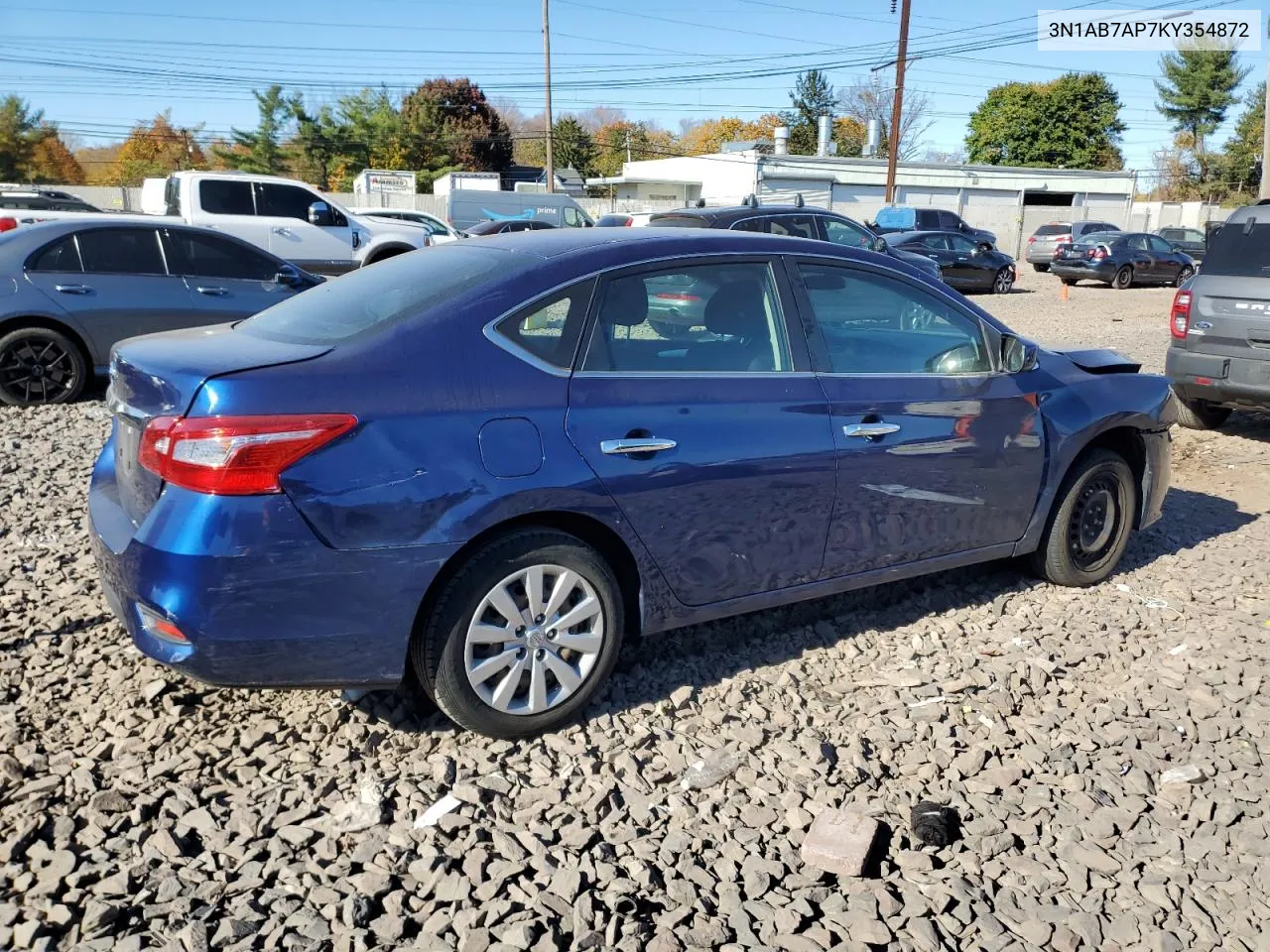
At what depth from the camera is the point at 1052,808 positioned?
3.21 m

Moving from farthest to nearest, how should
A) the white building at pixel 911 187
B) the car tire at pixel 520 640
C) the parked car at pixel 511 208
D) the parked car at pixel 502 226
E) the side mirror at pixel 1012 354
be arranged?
1. the white building at pixel 911 187
2. the parked car at pixel 511 208
3. the parked car at pixel 502 226
4. the side mirror at pixel 1012 354
5. the car tire at pixel 520 640

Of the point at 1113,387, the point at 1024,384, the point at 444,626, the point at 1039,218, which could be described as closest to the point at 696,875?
the point at 444,626

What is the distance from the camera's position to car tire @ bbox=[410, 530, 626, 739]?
10.4 ft

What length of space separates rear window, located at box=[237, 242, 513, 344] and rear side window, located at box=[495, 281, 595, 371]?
0.64 feet

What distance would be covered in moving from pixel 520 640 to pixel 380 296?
1299 mm

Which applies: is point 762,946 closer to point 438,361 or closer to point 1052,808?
point 1052,808

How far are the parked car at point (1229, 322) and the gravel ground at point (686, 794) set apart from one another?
3.89 metres

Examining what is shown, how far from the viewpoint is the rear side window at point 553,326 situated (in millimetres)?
3318

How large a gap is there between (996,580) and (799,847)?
2596 mm

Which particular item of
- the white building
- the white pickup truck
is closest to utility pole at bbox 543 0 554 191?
the white building

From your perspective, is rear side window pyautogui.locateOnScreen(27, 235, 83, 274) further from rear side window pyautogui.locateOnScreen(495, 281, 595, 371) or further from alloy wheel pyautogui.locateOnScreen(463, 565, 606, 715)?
alloy wheel pyautogui.locateOnScreen(463, 565, 606, 715)

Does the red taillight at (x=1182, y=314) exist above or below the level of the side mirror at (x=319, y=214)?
below

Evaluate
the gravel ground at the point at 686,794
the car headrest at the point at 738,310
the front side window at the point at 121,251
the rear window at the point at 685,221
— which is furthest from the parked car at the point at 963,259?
the car headrest at the point at 738,310

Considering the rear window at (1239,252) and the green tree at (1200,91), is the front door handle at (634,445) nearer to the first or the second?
the rear window at (1239,252)
